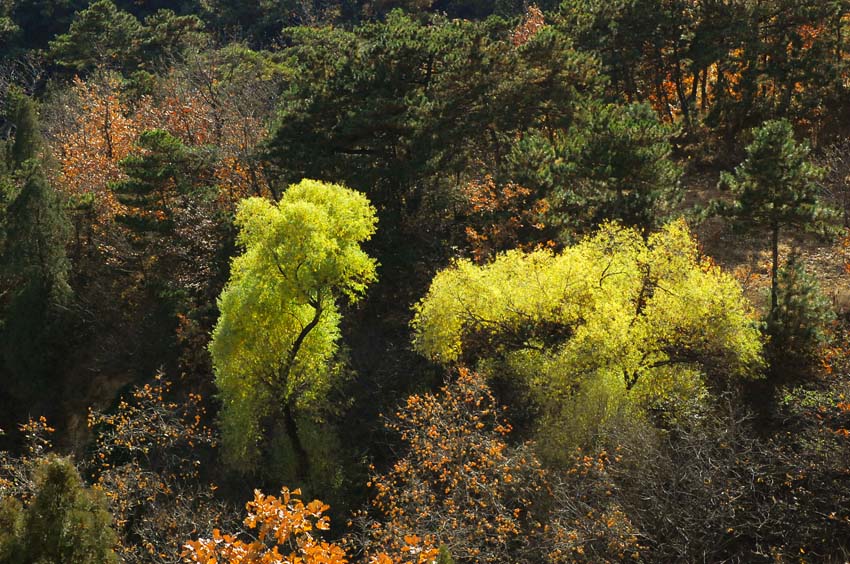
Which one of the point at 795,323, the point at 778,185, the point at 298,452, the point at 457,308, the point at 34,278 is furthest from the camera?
the point at 34,278

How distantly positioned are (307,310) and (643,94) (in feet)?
97.1

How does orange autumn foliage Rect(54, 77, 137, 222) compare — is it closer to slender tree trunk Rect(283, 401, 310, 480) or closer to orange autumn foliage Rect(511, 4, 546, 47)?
slender tree trunk Rect(283, 401, 310, 480)

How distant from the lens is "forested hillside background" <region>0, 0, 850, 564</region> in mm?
17266

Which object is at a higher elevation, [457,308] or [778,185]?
[778,185]

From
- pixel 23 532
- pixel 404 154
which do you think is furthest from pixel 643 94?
pixel 23 532

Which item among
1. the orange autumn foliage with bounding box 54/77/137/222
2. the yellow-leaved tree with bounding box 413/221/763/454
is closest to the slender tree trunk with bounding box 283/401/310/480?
the yellow-leaved tree with bounding box 413/221/763/454

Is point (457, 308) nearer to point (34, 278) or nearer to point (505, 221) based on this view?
point (505, 221)

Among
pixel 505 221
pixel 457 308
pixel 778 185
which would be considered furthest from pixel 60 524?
pixel 778 185

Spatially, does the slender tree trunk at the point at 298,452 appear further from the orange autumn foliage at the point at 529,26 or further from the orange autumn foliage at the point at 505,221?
the orange autumn foliage at the point at 529,26

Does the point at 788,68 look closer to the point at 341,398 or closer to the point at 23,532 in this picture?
the point at 341,398

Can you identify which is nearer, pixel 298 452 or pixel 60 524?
pixel 60 524

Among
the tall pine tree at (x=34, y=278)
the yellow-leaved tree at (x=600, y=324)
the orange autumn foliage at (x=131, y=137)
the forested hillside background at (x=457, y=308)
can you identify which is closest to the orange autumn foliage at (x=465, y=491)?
the forested hillside background at (x=457, y=308)

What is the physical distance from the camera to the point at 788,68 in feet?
112

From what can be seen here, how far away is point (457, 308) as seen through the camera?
76.9 feet
